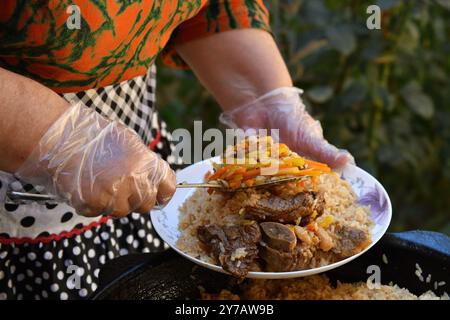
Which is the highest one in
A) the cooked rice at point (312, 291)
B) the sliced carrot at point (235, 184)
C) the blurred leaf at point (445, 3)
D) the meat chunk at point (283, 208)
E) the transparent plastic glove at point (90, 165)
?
the blurred leaf at point (445, 3)

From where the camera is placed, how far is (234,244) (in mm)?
1322

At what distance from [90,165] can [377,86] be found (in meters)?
1.92

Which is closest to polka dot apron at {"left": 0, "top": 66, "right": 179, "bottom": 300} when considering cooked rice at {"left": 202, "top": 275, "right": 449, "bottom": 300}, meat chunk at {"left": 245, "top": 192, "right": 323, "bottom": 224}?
cooked rice at {"left": 202, "top": 275, "right": 449, "bottom": 300}

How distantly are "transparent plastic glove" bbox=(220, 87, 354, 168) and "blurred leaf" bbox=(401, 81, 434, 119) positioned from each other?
122 cm

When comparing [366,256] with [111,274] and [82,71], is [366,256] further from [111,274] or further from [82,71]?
[82,71]

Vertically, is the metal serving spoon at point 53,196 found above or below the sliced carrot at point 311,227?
A: above

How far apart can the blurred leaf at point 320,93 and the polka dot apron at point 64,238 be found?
116 centimetres

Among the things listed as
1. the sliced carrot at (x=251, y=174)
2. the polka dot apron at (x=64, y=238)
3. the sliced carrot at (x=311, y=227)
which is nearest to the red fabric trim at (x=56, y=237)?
the polka dot apron at (x=64, y=238)

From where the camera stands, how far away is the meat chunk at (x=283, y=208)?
1.38 metres

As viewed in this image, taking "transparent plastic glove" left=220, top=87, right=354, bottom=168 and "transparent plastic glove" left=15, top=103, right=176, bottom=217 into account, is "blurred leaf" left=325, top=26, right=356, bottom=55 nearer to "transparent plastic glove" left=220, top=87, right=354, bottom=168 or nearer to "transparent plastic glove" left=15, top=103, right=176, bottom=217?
"transparent plastic glove" left=220, top=87, right=354, bottom=168

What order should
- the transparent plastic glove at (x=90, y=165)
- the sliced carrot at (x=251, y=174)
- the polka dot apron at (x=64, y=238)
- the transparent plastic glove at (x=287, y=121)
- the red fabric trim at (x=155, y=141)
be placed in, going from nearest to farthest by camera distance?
the transparent plastic glove at (x=90, y=165) → the sliced carrot at (x=251, y=174) → the polka dot apron at (x=64, y=238) → the transparent plastic glove at (x=287, y=121) → the red fabric trim at (x=155, y=141)

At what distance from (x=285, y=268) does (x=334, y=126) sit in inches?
69.2

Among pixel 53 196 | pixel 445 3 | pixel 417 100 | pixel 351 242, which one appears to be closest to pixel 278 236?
pixel 351 242

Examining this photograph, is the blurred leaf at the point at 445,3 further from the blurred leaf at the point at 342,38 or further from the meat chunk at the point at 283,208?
the meat chunk at the point at 283,208
